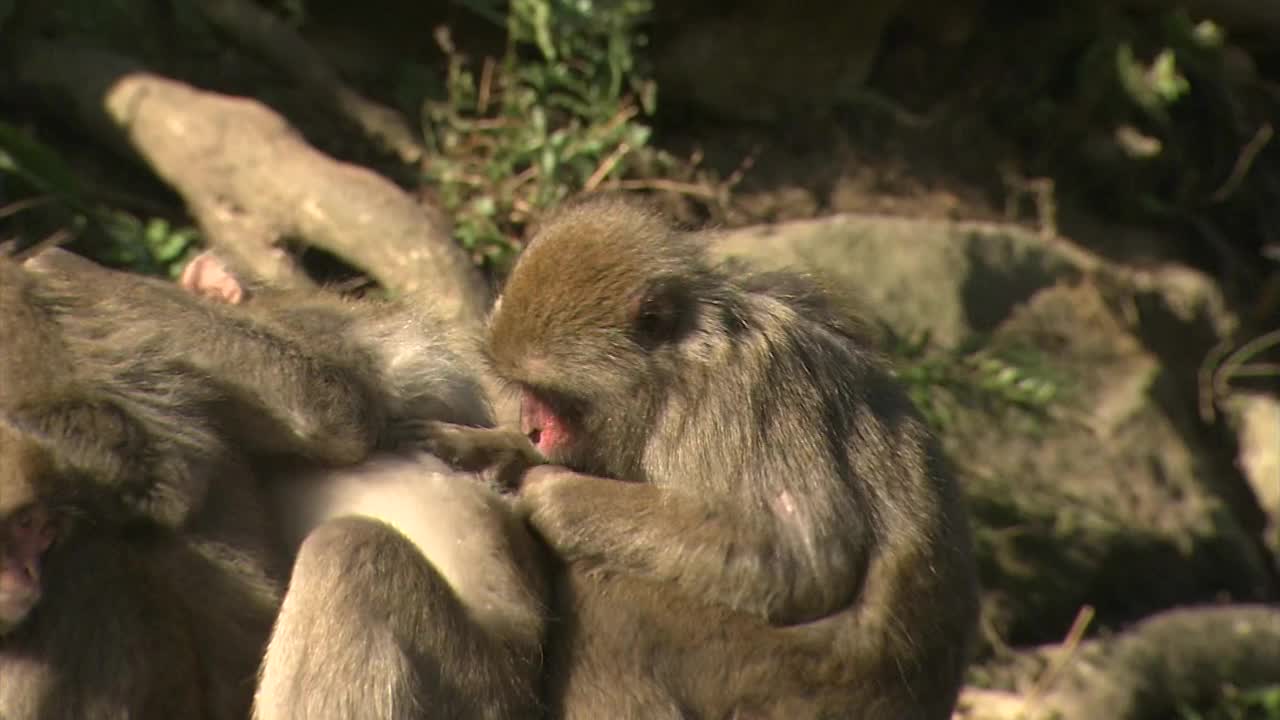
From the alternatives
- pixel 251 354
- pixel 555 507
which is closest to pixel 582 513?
pixel 555 507

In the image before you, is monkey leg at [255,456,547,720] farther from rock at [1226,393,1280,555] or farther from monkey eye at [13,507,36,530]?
rock at [1226,393,1280,555]

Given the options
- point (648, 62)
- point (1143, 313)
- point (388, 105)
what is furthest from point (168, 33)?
point (1143, 313)

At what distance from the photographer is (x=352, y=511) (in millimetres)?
4051

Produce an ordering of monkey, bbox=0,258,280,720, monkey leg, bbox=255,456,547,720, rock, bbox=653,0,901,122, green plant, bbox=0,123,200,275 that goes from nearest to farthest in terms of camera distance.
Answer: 1. monkey, bbox=0,258,280,720
2. monkey leg, bbox=255,456,547,720
3. green plant, bbox=0,123,200,275
4. rock, bbox=653,0,901,122

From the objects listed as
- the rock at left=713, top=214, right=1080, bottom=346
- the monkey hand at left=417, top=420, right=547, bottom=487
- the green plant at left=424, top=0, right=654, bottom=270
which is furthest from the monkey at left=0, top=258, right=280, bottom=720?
the rock at left=713, top=214, right=1080, bottom=346

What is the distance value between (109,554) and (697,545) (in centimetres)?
131

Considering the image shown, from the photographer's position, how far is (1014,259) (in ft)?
27.3

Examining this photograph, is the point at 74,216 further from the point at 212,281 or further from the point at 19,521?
the point at 19,521

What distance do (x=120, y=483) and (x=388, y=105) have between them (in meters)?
4.16

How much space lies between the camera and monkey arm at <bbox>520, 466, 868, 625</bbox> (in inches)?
159

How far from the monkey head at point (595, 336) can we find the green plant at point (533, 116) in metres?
2.59

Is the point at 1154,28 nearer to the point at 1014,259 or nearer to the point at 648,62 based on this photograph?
the point at 1014,259

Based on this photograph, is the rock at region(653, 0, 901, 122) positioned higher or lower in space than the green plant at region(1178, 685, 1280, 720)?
higher

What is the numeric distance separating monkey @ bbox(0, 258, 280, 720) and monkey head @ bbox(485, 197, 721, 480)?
0.76m
